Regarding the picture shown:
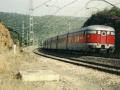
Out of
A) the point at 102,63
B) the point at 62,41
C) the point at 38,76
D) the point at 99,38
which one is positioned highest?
the point at 99,38

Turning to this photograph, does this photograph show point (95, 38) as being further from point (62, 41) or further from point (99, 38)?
point (62, 41)

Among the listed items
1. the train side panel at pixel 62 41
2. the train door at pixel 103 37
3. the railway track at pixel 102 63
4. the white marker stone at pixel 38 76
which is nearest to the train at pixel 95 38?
the train door at pixel 103 37

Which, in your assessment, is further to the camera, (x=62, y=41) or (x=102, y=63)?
(x=62, y=41)

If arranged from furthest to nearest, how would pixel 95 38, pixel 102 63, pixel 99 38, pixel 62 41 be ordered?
pixel 62 41, pixel 99 38, pixel 95 38, pixel 102 63

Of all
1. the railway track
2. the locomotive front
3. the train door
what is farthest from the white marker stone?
the train door

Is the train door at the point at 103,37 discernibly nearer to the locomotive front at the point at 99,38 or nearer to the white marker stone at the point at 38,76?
the locomotive front at the point at 99,38

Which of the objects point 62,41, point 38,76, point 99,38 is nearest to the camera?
point 38,76

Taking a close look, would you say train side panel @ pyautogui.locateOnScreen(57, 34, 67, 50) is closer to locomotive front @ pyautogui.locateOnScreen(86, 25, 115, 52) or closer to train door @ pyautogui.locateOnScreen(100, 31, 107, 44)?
locomotive front @ pyautogui.locateOnScreen(86, 25, 115, 52)

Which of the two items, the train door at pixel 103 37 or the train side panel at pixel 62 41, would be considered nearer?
the train door at pixel 103 37

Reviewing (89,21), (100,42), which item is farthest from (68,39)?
(89,21)

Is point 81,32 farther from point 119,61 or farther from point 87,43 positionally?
point 119,61

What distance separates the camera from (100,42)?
3819cm

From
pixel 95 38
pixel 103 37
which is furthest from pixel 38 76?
pixel 103 37

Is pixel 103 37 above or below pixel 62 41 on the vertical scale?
above
